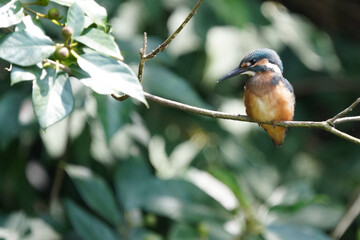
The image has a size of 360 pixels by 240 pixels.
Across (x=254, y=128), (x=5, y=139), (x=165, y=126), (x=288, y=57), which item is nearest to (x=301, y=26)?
(x=288, y=57)

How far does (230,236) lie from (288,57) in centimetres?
148

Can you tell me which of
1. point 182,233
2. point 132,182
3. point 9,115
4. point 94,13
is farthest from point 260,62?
point 9,115

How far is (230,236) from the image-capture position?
115 inches

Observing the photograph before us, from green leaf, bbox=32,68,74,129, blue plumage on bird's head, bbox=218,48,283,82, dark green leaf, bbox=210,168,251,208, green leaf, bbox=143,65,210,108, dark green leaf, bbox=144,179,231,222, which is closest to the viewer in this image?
green leaf, bbox=32,68,74,129

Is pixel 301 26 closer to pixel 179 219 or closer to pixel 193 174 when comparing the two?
pixel 193 174

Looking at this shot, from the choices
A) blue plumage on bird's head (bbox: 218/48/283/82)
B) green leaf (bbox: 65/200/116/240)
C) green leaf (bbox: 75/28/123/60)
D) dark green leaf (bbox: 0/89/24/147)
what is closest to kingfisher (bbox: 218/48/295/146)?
blue plumage on bird's head (bbox: 218/48/283/82)

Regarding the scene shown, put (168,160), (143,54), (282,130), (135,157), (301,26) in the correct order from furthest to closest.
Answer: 1. (301,26)
2. (168,160)
3. (135,157)
4. (282,130)
5. (143,54)

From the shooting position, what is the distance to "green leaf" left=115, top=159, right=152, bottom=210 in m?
2.88

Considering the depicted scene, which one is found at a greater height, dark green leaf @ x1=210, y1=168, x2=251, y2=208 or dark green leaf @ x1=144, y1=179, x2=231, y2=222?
dark green leaf @ x1=210, y1=168, x2=251, y2=208

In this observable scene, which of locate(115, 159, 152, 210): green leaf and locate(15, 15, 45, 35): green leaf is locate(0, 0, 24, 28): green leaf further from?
locate(115, 159, 152, 210): green leaf

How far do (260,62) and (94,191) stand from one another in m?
1.14

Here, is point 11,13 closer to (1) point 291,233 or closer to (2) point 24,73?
(2) point 24,73

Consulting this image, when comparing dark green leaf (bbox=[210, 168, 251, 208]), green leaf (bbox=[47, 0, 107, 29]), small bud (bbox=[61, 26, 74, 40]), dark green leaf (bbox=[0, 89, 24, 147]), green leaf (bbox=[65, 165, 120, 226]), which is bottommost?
green leaf (bbox=[65, 165, 120, 226])

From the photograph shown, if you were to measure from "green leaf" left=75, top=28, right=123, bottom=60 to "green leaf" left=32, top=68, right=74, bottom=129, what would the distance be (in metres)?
0.11
